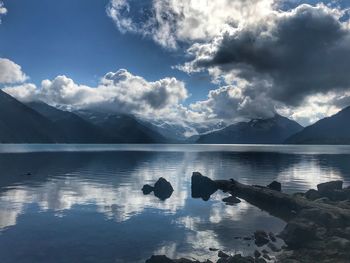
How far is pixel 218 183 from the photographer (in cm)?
8850

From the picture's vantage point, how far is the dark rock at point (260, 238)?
133 ft

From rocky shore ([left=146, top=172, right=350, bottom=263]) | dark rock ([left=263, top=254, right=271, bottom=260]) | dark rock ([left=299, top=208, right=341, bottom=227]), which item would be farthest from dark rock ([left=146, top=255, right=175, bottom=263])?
dark rock ([left=299, top=208, right=341, bottom=227])

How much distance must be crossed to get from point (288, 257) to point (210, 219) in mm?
18384

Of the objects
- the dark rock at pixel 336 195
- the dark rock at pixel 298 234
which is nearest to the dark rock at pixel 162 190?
the dark rock at pixel 336 195

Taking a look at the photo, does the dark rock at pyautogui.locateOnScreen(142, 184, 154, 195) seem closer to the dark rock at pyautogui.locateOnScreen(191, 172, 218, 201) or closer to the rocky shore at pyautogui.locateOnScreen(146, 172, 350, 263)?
the dark rock at pyautogui.locateOnScreen(191, 172, 218, 201)

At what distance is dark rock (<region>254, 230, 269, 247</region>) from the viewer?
4055 centimetres

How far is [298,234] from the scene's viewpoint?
4066cm

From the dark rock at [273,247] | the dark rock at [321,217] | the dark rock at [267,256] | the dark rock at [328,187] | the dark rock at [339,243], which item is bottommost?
the dark rock at [267,256]

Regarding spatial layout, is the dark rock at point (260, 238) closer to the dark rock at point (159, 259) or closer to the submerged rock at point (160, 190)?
the dark rock at point (159, 259)

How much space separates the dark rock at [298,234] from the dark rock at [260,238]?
203cm

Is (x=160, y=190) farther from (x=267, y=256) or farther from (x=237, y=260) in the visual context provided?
(x=237, y=260)

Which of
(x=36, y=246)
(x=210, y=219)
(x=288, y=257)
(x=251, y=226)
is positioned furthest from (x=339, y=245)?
(x=36, y=246)

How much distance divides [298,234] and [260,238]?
4286 mm

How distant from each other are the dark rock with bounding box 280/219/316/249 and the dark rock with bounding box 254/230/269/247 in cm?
203
